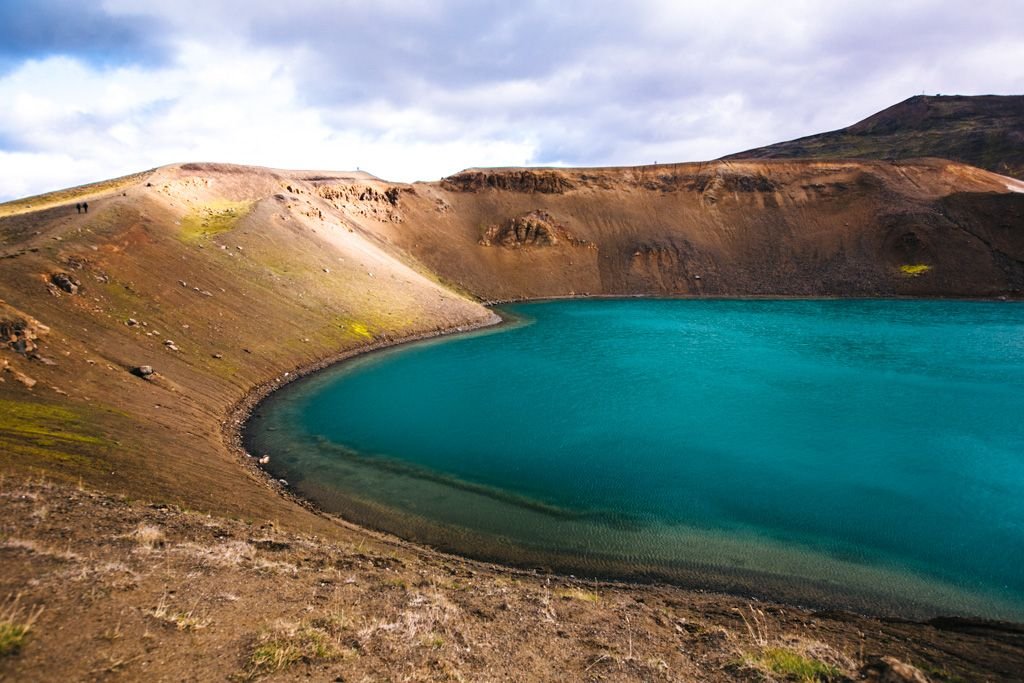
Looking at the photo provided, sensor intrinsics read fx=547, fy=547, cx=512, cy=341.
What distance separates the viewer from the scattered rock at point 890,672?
10.4 meters

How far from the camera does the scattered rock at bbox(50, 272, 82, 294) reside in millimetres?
32906

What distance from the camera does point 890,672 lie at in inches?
420

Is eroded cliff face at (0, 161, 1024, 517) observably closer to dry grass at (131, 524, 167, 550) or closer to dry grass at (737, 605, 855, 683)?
dry grass at (131, 524, 167, 550)

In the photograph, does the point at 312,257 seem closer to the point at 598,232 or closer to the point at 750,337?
the point at 750,337

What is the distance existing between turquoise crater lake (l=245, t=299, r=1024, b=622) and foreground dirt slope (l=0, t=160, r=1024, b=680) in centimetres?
240

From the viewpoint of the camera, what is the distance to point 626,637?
12578 mm

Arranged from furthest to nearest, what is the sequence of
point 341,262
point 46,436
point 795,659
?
point 341,262 < point 46,436 < point 795,659

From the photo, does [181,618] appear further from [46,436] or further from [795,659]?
[46,436]

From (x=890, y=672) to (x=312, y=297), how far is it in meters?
47.4

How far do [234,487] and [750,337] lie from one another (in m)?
48.7

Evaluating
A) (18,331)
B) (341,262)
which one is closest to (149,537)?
(18,331)

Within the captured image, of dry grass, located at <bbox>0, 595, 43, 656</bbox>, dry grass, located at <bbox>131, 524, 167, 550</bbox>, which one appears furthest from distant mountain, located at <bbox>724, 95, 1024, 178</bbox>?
dry grass, located at <bbox>0, 595, 43, 656</bbox>

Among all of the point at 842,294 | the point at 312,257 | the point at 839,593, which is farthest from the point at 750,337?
the point at 312,257

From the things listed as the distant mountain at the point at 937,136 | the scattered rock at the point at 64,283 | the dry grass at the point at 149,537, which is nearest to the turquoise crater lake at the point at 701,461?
the dry grass at the point at 149,537
